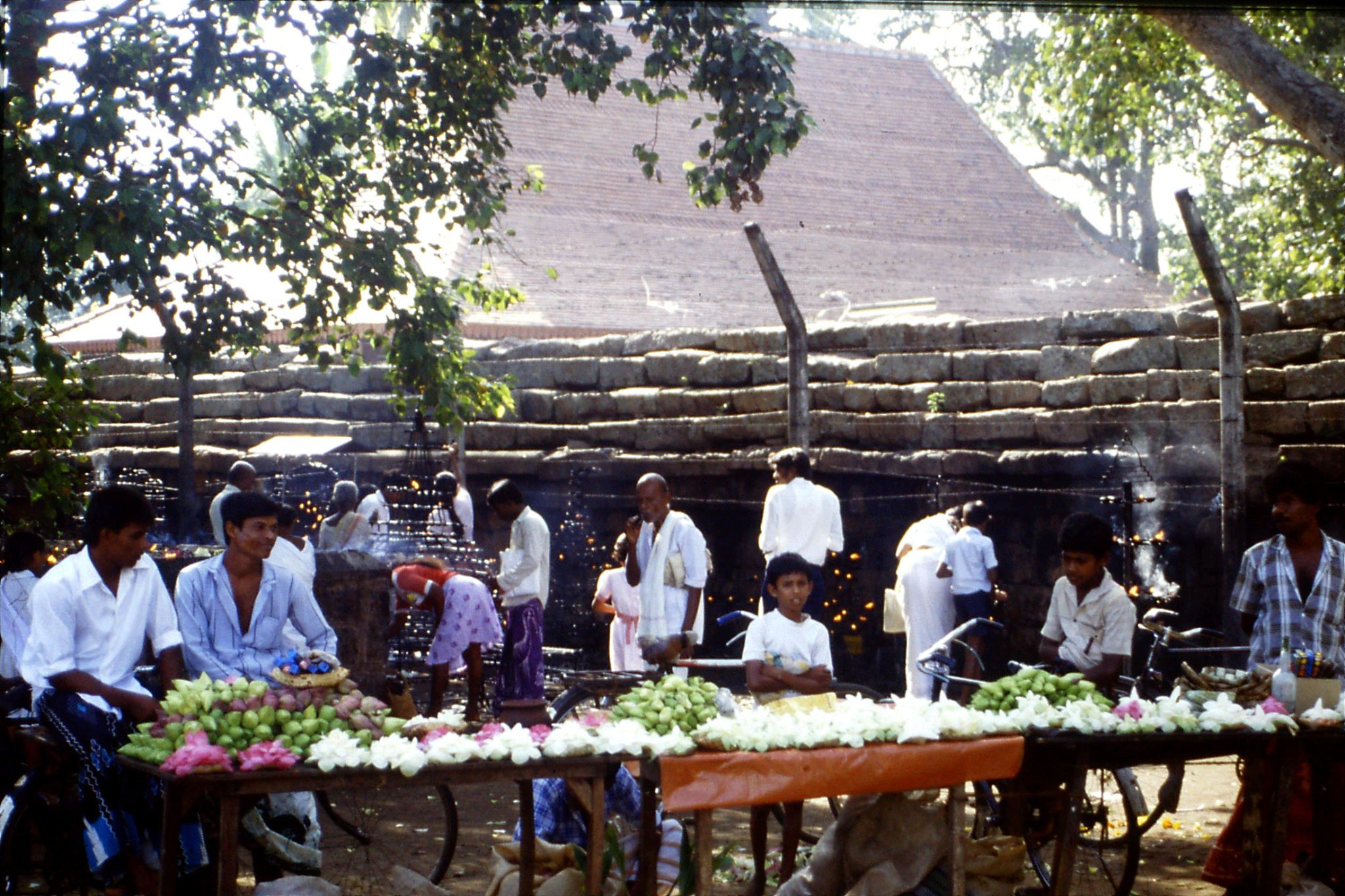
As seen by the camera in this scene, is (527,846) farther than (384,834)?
No

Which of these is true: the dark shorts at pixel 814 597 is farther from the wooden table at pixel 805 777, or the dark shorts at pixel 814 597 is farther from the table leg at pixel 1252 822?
the wooden table at pixel 805 777

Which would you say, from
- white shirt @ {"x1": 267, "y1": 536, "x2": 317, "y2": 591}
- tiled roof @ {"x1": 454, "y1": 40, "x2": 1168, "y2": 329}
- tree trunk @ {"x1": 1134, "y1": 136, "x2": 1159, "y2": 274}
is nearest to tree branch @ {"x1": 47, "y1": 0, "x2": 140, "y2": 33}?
white shirt @ {"x1": 267, "y1": 536, "x2": 317, "y2": 591}

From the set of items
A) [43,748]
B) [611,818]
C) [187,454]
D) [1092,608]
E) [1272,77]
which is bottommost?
[611,818]

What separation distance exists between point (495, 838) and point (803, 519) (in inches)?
123

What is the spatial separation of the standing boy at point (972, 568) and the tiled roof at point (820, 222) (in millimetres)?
9480

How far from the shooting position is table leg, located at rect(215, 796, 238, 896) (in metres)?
4.20

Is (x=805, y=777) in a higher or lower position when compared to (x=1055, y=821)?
higher

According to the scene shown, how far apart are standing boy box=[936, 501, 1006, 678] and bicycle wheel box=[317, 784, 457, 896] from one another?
345 cm

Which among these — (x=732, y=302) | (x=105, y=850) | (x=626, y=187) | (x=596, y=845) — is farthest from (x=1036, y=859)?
(x=626, y=187)

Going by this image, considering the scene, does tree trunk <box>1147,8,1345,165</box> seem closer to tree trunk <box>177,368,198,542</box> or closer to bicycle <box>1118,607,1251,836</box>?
bicycle <box>1118,607,1251,836</box>

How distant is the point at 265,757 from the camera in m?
4.23

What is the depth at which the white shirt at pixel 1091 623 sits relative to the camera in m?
5.79

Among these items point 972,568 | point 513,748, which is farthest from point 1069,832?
point 972,568

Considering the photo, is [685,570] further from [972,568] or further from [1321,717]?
[1321,717]
